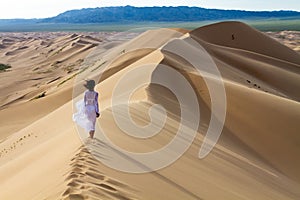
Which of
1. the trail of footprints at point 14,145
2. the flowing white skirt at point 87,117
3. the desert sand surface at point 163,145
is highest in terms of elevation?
the flowing white skirt at point 87,117

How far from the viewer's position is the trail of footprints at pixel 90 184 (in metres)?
4.26

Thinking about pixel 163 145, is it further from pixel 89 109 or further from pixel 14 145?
pixel 14 145

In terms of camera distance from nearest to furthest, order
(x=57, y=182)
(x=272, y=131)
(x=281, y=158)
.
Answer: (x=57, y=182) → (x=281, y=158) → (x=272, y=131)

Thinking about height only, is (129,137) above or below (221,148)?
above

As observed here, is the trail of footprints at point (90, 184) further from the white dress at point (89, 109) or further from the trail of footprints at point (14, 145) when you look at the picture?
the trail of footprints at point (14, 145)

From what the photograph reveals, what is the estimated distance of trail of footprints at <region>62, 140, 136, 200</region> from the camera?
4258 mm

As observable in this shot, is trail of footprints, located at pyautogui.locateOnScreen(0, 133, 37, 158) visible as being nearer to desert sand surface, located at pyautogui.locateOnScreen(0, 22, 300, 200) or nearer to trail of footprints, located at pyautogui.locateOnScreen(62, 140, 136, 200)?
desert sand surface, located at pyautogui.locateOnScreen(0, 22, 300, 200)

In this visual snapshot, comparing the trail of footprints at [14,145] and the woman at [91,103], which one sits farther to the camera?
the trail of footprints at [14,145]

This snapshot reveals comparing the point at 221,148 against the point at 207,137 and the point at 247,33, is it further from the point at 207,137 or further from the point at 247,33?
the point at 247,33

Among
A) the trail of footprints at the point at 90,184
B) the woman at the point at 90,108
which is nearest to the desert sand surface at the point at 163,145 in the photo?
the trail of footprints at the point at 90,184

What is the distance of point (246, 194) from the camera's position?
20.7 feet

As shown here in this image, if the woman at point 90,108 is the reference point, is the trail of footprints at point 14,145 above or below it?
below

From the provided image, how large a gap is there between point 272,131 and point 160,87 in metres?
3.26

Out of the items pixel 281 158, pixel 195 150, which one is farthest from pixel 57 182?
pixel 281 158
